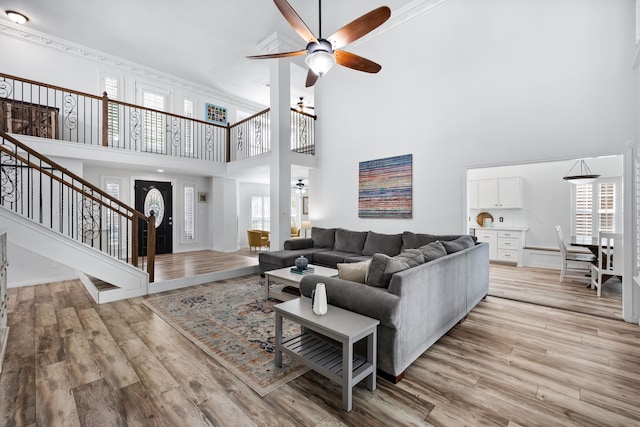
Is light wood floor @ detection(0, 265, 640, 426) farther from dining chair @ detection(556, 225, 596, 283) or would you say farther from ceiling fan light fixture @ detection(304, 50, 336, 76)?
ceiling fan light fixture @ detection(304, 50, 336, 76)

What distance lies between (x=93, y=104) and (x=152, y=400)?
7.21 m

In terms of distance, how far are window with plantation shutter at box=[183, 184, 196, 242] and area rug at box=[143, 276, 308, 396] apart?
3951mm

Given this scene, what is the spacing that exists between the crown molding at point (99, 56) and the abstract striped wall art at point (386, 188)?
547cm

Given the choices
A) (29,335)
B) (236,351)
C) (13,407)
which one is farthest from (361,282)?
(29,335)

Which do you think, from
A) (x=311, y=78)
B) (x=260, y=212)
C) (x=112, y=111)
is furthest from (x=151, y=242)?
(x=260, y=212)

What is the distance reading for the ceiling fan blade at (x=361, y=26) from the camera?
264 centimetres

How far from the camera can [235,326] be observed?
3213 millimetres

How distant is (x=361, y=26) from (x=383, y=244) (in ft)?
11.3

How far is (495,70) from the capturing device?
14.0 feet

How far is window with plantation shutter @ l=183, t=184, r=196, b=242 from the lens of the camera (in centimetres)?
827

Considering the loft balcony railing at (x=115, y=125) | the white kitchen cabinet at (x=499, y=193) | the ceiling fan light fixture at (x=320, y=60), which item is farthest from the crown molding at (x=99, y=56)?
the white kitchen cabinet at (x=499, y=193)

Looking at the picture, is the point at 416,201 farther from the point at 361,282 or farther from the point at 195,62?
the point at 195,62

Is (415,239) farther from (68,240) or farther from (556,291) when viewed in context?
(68,240)

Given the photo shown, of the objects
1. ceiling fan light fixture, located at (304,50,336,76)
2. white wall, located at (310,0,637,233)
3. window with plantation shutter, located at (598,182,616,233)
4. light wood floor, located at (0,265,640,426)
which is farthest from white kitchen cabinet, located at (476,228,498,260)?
ceiling fan light fixture, located at (304,50,336,76)
